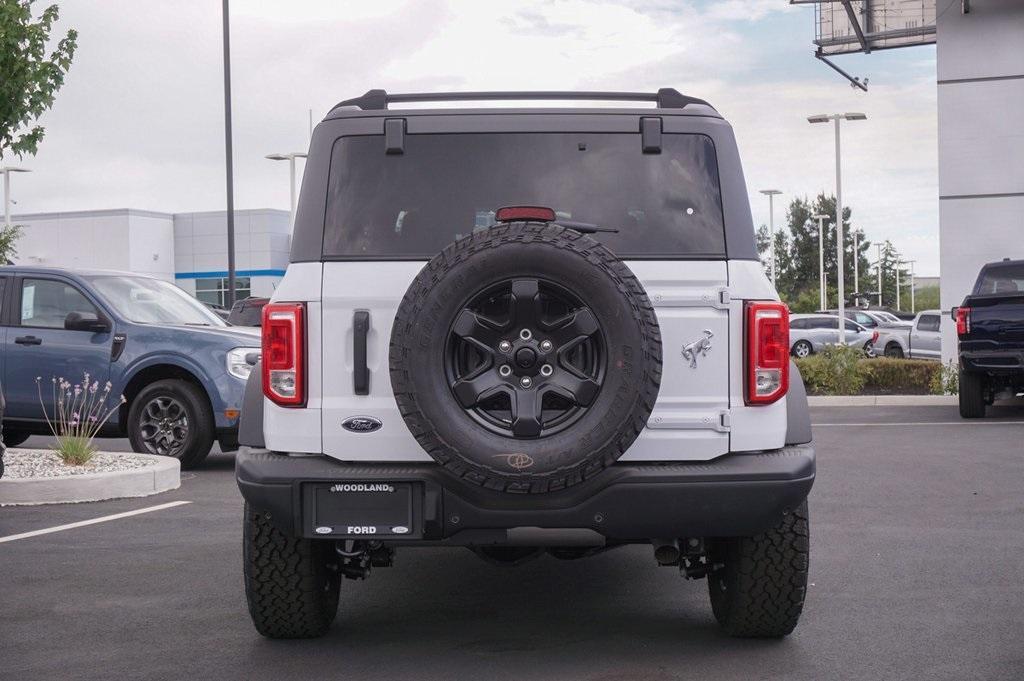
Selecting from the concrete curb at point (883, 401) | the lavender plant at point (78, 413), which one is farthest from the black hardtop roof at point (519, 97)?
the concrete curb at point (883, 401)

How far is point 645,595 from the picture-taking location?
249 inches

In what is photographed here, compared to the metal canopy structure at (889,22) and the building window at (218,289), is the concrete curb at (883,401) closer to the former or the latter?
→ the metal canopy structure at (889,22)

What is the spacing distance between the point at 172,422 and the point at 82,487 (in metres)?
1.81

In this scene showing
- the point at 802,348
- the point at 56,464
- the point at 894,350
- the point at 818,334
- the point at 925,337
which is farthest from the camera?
the point at 818,334

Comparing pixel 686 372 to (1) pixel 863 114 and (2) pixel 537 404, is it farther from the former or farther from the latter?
(1) pixel 863 114

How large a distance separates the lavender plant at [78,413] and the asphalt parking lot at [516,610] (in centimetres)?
108

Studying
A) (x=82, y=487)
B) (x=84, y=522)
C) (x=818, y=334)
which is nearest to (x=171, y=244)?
(x=818, y=334)

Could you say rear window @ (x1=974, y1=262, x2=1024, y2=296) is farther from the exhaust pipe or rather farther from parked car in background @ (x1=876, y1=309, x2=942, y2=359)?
parked car in background @ (x1=876, y1=309, x2=942, y2=359)

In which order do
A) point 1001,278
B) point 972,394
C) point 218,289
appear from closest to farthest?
point 972,394 → point 1001,278 → point 218,289

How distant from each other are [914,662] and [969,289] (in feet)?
56.3

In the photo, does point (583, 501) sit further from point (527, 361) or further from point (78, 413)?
point (78, 413)

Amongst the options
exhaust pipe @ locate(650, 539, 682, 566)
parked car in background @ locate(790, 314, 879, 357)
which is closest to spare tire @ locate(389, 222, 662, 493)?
exhaust pipe @ locate(650, 539, 682, 566)

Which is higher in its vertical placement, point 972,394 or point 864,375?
point 864,375

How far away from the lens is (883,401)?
19.8 metres
